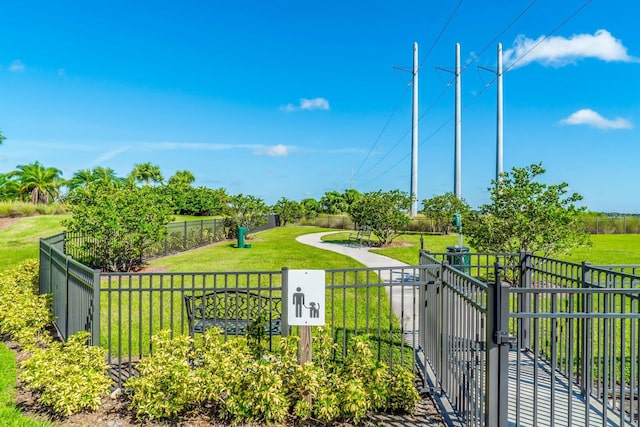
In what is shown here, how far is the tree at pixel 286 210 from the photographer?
40188 mm

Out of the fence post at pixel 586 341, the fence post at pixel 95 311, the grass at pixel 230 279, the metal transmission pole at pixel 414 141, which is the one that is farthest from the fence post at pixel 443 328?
the metal transmission pole at pixel 414 141

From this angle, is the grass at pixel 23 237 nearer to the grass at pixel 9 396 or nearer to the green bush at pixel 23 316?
the green bush at pixel 23 316

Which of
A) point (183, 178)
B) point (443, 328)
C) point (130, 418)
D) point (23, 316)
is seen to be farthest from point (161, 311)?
point (183, 178)

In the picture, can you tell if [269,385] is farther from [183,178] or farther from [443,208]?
[183,178]

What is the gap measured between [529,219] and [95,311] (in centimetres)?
886

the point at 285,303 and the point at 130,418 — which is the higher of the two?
the point at 285,303

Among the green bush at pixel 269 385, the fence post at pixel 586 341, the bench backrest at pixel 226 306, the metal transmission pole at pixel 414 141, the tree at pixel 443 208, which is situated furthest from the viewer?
the metal transmission pole at pixel 414 141

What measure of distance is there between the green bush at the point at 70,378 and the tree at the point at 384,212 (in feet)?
58.3

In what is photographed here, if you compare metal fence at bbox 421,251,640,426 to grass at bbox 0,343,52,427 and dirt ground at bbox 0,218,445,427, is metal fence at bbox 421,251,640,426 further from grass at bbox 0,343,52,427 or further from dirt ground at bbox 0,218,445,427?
grass at bbox 0,343,52,427

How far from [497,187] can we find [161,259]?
1299 centimetres

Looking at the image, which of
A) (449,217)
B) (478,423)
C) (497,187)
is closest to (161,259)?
(497,187)

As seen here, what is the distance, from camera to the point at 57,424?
409cm

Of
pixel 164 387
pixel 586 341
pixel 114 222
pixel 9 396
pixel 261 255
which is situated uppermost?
pixel 114 222

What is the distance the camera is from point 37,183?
39625mm
